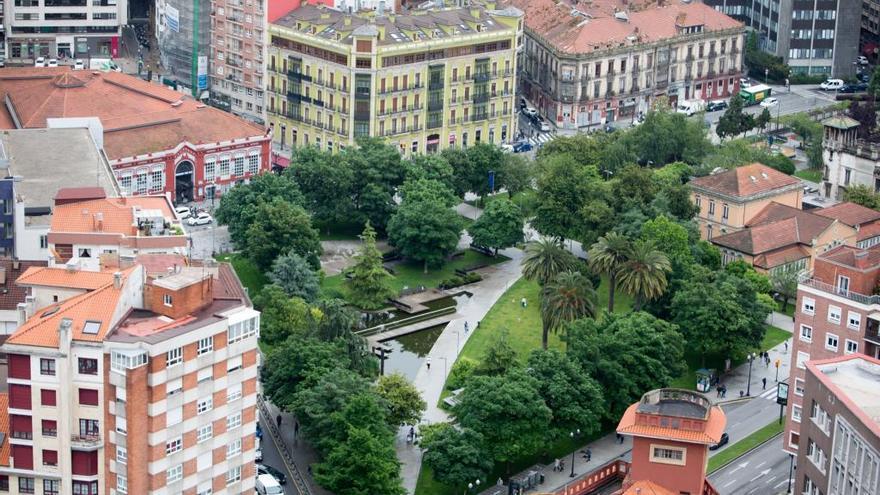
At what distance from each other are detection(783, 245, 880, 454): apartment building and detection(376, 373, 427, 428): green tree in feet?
95.7

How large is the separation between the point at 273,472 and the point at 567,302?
115 ft

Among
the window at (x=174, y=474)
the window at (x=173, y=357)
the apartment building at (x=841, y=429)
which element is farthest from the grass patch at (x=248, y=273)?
the apartment building at (x=841, y=429)

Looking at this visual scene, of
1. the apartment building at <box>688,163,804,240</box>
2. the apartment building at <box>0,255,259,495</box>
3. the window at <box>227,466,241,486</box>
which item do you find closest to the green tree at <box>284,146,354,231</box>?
the apartment building at <box>688,163,804,240</box>

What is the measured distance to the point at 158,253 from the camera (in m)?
129

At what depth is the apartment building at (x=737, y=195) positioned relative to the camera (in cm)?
19050

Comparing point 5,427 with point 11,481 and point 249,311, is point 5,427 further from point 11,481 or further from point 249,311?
point 249,311

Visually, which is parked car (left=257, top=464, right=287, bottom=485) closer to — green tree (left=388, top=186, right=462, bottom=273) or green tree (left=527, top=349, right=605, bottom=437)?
green tree (left=527, top=349, right=605, bottom=437)

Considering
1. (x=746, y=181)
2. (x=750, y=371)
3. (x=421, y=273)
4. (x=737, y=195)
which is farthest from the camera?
(x=746, y=181)

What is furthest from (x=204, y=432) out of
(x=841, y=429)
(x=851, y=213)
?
(x=851, y=213)

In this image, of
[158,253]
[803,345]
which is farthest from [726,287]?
[158,253]

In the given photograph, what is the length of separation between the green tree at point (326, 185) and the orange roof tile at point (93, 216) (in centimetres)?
5002

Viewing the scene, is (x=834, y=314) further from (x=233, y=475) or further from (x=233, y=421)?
(x=233, y=475)

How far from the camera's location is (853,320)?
453ft

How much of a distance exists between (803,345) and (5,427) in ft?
200
